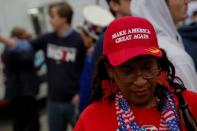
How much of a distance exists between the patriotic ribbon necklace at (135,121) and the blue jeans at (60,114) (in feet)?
11.5

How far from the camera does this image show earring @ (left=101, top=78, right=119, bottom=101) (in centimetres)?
221

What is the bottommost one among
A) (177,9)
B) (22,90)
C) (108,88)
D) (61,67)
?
(22,90)

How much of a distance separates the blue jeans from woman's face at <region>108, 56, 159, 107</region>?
11.6 feet

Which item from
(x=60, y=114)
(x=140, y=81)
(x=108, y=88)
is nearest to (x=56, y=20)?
(x=60, y=114)

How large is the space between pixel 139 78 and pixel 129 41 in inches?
6.5

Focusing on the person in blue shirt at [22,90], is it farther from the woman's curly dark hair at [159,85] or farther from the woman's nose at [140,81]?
the woman's nose at [140,81]

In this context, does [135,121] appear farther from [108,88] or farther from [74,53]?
[74,53]

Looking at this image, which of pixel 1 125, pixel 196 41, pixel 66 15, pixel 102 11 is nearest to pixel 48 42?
pixel 66 15

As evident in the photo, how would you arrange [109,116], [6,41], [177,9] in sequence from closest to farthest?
[109,116], [177,9], [6,41]

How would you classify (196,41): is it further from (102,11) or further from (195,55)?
(102,11)

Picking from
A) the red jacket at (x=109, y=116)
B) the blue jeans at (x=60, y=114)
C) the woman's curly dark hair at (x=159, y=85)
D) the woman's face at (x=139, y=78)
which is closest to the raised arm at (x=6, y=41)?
the blue jeans at (x=60, y=114)

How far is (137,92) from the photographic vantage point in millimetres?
2066

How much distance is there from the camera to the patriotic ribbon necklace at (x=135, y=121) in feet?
6.73

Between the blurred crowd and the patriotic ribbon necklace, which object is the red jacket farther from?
the blurred crowd
